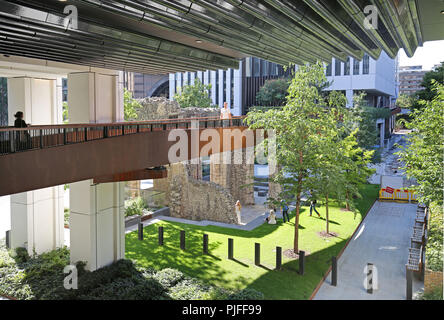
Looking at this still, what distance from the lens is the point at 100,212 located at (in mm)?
14281

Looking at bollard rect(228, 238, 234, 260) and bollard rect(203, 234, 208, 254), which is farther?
bollard rect(203, 234, 208, 254)

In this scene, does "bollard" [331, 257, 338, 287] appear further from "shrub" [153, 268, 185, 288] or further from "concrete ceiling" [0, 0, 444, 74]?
"concrete ceiling" [0, 0, 444, 74]

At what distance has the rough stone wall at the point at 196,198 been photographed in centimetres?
2120

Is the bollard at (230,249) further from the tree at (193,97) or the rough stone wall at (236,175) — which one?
the tree at (193,97)

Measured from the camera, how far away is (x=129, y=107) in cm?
2720

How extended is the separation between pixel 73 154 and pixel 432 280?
10.8m

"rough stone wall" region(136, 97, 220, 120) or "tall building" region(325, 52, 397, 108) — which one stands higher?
"tall building" region(325, 52, 397, 108)

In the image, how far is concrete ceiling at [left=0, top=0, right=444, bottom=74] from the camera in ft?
26.6

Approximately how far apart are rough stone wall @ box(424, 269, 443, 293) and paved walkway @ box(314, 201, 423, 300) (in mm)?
819

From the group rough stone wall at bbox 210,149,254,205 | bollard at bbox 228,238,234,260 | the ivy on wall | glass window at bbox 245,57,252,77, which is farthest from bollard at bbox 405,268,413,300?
the ivy on wall

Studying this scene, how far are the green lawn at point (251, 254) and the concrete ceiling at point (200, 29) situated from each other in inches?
295

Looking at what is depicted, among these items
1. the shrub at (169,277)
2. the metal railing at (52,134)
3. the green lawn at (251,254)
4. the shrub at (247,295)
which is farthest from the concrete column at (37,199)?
the shrub at (247,295)

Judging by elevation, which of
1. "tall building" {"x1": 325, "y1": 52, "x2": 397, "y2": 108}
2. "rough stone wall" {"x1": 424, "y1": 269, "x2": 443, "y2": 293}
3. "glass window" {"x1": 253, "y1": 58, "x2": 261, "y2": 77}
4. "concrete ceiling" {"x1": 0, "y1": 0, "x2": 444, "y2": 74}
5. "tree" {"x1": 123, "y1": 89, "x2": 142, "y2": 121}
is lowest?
"rough stone wall" {"x1": 424, "y1": 269, "x2": 443, "y2": 293}
